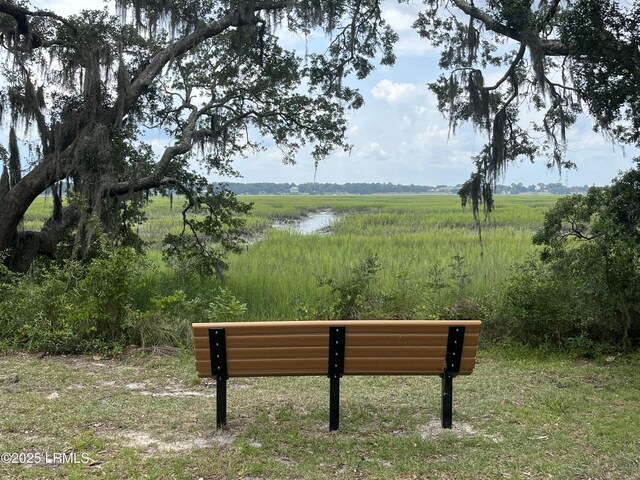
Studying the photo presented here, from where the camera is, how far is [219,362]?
13.1 ft

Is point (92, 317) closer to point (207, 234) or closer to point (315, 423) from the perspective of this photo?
point (315, 423)

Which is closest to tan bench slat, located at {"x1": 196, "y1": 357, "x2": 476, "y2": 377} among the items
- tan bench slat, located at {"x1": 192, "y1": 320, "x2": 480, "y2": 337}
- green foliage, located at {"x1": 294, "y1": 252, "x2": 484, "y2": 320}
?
tan bench slat, located at {"x1": 192, "y1": 320, "x2": 480, "y2": 337}

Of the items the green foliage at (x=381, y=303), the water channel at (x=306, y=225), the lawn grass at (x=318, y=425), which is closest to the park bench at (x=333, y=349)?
the lawn grass at (x=318, y=425)

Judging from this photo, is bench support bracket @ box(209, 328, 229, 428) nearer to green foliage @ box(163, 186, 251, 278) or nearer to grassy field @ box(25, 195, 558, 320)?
grassy field @ box(25, 195, 558, 320)

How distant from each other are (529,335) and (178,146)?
715cm

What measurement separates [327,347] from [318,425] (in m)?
0.63

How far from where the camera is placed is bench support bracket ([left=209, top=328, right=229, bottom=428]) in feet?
12.9

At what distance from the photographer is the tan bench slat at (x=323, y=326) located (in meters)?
3.88

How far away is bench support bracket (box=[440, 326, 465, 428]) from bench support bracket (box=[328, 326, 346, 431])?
29.2 inches

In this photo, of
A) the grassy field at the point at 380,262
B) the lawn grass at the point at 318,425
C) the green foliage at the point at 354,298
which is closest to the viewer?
the lawn grass at the point at 318,425

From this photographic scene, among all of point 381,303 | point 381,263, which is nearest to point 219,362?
point 381,303

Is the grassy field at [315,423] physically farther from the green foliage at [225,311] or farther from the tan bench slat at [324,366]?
the green foliage at [225,311]

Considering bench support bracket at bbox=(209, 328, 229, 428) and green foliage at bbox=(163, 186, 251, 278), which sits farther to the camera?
green foliage at bbox=(163, 186, 251, 278)

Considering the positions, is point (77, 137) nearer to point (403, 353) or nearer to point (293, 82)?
point (293, 82)
